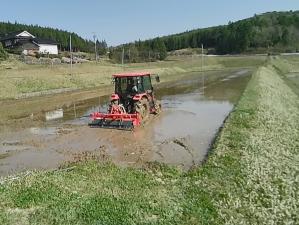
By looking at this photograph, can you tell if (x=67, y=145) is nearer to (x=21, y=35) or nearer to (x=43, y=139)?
(x=43, y=139)

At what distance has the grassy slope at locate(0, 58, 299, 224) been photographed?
8.25m

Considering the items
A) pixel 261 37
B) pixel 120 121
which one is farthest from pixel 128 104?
pixel 261 37

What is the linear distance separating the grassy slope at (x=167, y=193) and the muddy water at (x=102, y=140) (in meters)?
1.51

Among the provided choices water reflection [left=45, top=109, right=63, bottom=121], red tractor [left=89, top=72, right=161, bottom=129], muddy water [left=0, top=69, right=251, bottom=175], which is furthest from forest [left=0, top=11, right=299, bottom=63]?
red tractor [left=89, top=72, right=161, bottom=129]

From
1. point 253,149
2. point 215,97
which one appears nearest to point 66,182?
point 253,149

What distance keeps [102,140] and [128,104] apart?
3630mm

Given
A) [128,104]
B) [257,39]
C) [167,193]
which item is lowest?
[167,193]

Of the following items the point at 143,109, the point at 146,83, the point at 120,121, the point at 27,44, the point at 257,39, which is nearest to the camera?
the point at 120,121

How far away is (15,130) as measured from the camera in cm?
1862

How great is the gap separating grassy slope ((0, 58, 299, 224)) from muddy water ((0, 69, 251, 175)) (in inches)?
59.4

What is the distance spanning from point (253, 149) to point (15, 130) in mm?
10599

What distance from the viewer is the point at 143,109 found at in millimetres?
19281

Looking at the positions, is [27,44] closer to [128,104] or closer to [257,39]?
[128,104]

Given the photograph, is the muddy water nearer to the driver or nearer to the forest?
the driver
